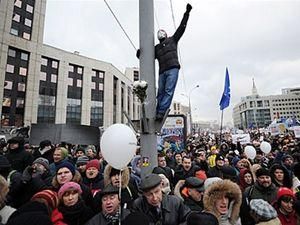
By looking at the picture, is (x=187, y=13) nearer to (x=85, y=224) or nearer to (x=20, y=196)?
(x=85, y=224)

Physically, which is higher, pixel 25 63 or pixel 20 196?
pixel 25 63

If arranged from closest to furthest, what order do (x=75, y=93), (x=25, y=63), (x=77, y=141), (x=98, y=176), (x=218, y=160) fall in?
(x=98, y=176), (x=218, y=160), (x=77, y=141), (x=25, y=63), (x=75, y=93)

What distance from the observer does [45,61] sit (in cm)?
3703

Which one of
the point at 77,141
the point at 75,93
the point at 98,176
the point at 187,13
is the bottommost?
the point at 98,176

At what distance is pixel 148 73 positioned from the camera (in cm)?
446

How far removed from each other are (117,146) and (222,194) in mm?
1459

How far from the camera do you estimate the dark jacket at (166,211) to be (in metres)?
2.72

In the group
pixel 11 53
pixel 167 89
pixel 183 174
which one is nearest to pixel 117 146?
pixel 167 89

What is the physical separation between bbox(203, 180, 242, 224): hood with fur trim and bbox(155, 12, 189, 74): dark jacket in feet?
8.08

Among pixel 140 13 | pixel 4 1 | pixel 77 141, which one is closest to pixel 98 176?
pixel 140 13

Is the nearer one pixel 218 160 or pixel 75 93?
pixel 218 160

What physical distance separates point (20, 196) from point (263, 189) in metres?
3.73

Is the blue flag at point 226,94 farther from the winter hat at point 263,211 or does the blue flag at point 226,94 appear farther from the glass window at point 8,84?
the glass window at point 8,84

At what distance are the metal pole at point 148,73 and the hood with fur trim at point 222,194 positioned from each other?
A: 156 centimetres
